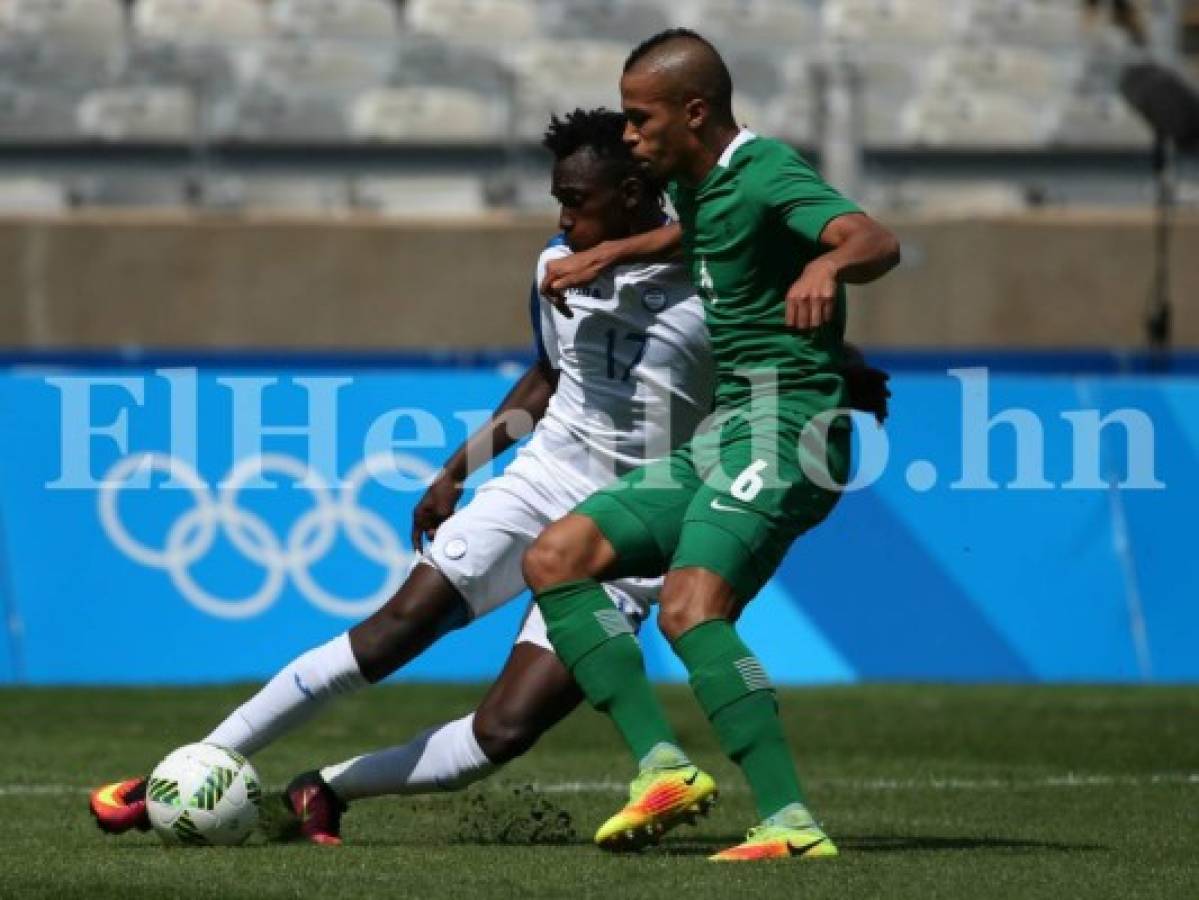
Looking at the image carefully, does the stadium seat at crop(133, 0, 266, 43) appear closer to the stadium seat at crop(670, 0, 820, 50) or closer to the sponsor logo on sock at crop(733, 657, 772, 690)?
the stadium seat at crop(670, 0, 820, 50)

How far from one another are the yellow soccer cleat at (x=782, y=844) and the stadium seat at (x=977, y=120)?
45.6 ft

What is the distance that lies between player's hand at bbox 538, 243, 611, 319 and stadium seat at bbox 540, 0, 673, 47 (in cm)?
1336

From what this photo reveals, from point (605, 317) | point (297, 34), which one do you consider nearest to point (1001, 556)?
point (605, 317)

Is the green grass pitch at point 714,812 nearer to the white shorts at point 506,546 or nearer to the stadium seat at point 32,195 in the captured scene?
the white shorts at point 506,546

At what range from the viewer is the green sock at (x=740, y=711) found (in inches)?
238

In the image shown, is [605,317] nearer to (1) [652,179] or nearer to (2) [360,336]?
(1) [652,179]

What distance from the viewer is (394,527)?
12.8 meters

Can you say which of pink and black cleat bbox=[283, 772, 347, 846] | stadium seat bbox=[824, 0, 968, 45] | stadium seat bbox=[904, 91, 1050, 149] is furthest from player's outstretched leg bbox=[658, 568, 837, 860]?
stadium seat bbox=[824, 0, 968, 45]

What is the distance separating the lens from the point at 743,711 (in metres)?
6.06

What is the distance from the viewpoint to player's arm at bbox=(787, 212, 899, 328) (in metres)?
5.70

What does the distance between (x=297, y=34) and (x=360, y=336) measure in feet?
8.91

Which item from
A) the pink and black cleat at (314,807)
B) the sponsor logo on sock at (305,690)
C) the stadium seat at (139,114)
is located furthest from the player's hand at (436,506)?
the stadium seat at (139,114)

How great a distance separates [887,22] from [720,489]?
14.9 m

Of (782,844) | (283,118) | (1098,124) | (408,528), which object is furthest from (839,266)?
(1098,124)
